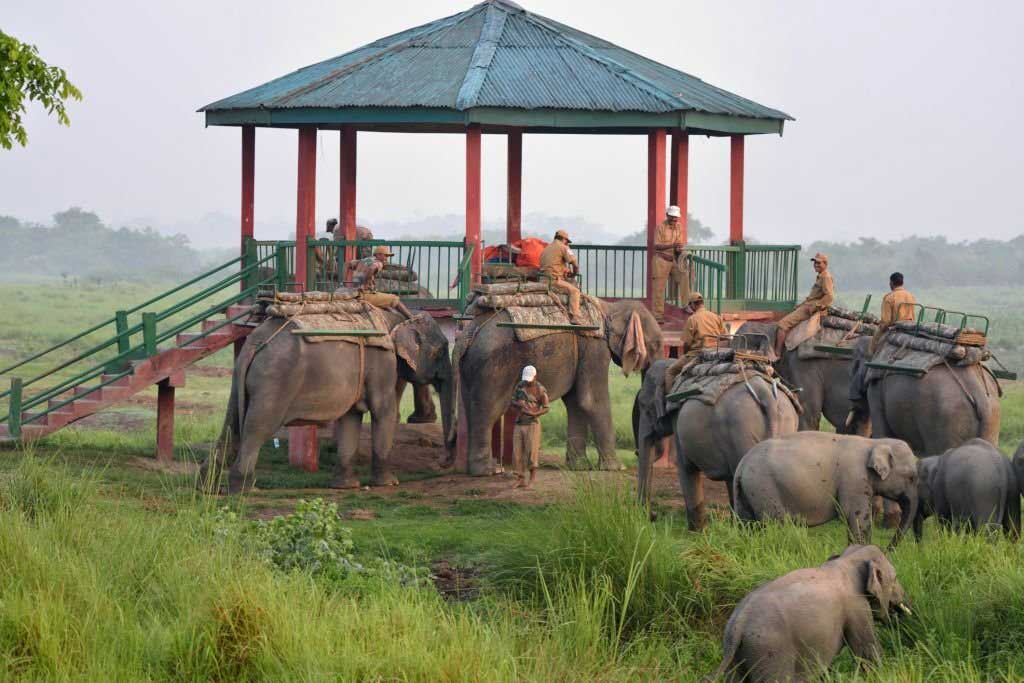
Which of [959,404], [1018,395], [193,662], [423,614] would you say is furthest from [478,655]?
[1018,395]

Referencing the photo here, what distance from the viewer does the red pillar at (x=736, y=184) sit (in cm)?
2430

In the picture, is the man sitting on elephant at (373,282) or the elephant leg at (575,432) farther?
the elephant leg at (575,432)

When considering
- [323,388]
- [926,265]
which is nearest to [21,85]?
[323,388]

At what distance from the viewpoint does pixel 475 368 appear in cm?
2067

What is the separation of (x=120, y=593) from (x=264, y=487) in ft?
24.4

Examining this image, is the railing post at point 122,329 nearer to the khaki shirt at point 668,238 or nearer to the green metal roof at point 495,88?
the green metal roof at point 495,88

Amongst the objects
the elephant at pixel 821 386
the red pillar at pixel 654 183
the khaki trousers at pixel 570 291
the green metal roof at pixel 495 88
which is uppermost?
the green metal roof at pixel 495 88

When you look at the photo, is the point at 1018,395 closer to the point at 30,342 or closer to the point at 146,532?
the point at 146,532

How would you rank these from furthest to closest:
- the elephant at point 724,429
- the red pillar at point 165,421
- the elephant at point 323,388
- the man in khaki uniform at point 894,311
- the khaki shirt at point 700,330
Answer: the red pillar at point 165,421
the elephant at point 323,388
the man in khaki uniform at point 894,311
the khaki shirt at point 700,330
the elephant at point 724,429

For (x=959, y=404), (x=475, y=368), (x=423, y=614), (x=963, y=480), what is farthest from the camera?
(x=475, y=368)

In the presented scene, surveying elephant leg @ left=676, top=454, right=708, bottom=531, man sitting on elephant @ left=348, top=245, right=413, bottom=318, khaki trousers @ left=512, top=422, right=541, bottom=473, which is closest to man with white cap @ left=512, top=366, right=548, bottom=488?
khaki trousers @ left=512, top=422, right=541, bottom=473

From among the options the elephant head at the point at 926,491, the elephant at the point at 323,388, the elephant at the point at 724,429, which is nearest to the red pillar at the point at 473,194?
the elephant at the point at 323,388

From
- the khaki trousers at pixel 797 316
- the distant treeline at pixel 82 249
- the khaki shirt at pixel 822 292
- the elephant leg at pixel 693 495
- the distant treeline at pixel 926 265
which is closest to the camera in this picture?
the elephant leg at pixel 693 495

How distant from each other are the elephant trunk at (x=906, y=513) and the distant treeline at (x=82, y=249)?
122 m
